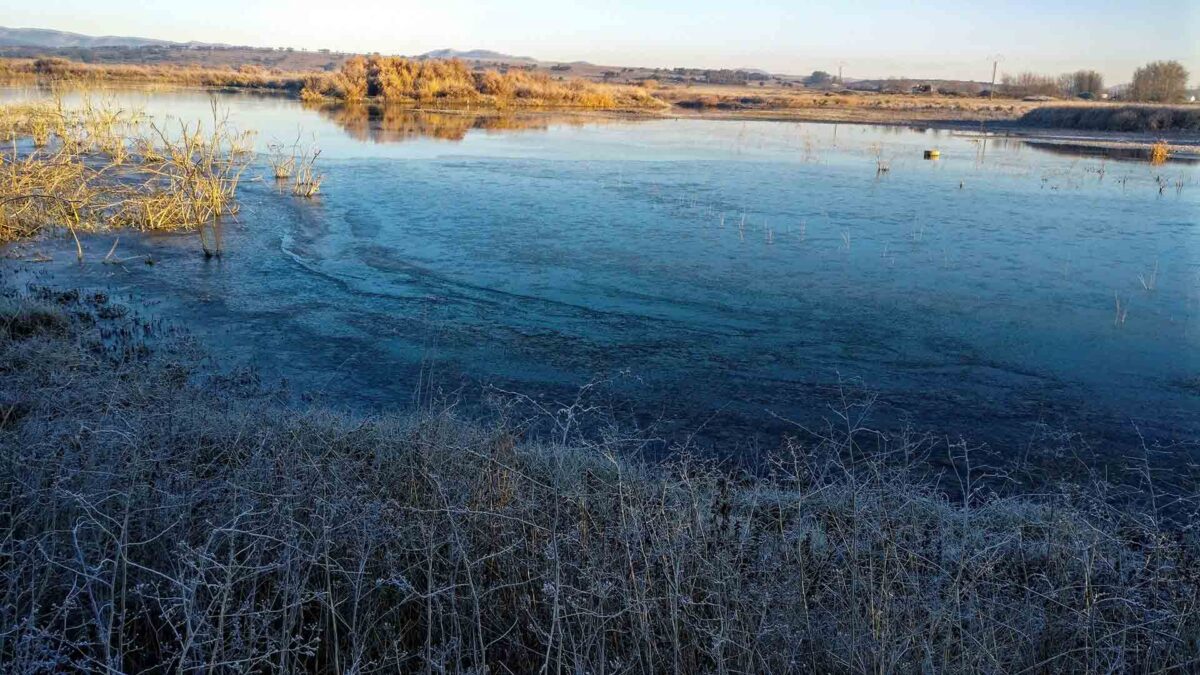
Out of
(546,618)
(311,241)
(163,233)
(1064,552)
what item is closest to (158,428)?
(546,618)

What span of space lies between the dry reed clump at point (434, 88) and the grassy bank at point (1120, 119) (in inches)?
806

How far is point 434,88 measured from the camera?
4394 cm

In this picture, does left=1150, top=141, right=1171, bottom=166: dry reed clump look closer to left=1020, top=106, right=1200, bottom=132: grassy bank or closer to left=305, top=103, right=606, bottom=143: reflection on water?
left=1020, top=106, right=1200, bottom=132: grassy bank

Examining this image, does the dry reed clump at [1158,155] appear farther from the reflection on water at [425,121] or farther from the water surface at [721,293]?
the reflection on water at [425,121]

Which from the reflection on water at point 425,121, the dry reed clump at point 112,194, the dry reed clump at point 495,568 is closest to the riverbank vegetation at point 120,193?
the dry reed clump at point 112,194

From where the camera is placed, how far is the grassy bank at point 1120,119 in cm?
3262

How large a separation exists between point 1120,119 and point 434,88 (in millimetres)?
31131

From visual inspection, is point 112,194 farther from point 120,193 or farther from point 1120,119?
point 1120,119

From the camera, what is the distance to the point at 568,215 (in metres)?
13.9

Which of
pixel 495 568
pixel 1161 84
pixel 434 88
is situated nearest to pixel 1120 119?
pixel 1161 84

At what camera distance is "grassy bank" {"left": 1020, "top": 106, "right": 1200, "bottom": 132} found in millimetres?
32625

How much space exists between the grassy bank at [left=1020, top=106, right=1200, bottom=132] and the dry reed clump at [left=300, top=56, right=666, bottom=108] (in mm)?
20464

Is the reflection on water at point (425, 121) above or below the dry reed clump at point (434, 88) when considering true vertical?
below

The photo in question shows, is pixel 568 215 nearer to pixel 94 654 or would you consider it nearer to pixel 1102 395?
pixel 1102 395
